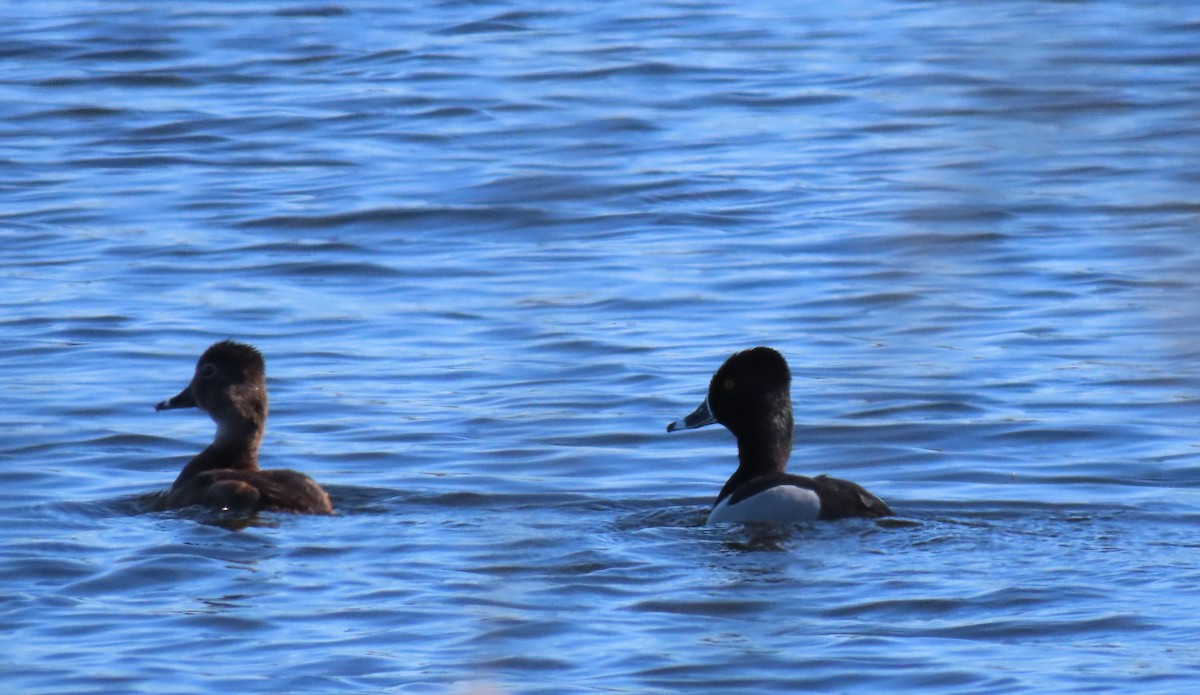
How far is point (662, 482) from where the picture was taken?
31.4 feet

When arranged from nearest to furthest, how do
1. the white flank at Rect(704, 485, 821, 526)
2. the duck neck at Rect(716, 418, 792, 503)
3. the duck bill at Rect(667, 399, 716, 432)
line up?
the white flank at Rect(704, 485, 821, 526), the duck neck at Rect(716, 418, 792, 503), the duck bill at Rect(667, 399, 716, 432)

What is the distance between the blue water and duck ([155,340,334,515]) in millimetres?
202

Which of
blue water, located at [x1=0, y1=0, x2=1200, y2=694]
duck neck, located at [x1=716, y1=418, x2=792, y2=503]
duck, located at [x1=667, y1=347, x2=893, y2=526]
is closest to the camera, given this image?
blue water, located at [x1=0, y1=0, x2=1200, y2=694]

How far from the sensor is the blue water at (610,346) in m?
2.98

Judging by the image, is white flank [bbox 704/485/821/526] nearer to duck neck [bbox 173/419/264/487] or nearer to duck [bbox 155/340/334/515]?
duck [bbox 155/340/334/515]

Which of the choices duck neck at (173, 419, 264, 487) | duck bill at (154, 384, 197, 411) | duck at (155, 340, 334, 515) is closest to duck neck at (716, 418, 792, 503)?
duck at (155, 340, 334, 515)

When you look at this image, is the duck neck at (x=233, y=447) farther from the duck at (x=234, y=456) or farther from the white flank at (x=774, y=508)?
the white flank at (x=774, y=508)

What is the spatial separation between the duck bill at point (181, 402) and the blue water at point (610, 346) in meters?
0.35

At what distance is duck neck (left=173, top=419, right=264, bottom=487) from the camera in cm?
934

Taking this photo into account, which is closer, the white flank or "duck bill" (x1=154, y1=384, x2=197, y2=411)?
the white flank

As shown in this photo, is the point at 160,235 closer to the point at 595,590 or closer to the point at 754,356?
the point at 754,356

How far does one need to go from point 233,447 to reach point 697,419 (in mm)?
2180

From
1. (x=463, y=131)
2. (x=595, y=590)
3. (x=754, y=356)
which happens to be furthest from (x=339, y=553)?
(x=463, y=131)

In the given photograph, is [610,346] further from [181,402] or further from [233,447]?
[233,447]
